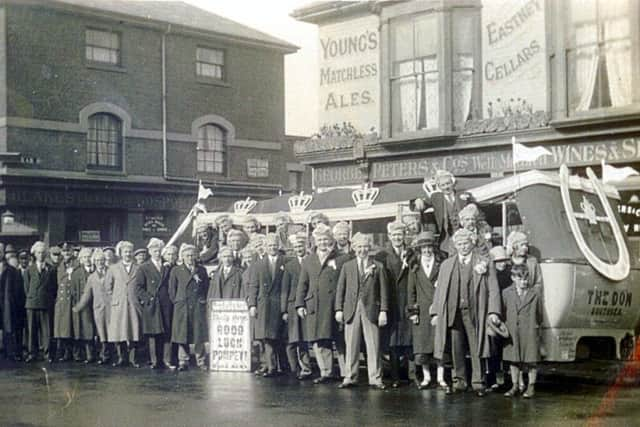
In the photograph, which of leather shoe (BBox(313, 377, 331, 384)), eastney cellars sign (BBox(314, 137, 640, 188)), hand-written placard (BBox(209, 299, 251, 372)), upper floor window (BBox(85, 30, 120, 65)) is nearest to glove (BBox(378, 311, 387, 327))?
leather shoe (BBox(313, 377, 331, 384))

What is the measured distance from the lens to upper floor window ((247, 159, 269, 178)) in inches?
1224

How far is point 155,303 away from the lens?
1478 cm

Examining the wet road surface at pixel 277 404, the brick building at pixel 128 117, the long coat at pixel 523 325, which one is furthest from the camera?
the brick building at pixel 128 117

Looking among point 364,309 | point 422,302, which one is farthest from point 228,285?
point 422,302

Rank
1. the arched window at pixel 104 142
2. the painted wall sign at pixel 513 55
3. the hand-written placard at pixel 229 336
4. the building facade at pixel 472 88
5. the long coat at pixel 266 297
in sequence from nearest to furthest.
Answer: the long coat at pixel 266 297 < the hand-written placard at pixel 229 336 < the building facade at pixel 472 88 < the painted wall sign at pixel 513 55 < the arched window at pixel 104 142

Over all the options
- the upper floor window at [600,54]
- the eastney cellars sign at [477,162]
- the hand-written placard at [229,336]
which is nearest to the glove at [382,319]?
the hand-written placard at [229,336]

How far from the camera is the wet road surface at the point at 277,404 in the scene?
30.4 feet

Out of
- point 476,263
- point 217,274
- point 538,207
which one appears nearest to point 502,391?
point 476,263

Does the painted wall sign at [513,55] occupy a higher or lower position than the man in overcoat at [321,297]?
higher

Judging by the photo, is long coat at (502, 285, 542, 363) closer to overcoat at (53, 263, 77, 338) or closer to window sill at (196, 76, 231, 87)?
overcoat at (53, 263, 77, 338)

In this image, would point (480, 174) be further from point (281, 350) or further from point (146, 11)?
point (146, 11)

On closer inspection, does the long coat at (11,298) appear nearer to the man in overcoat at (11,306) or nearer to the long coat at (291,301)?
the man in overcoat at (11,306)

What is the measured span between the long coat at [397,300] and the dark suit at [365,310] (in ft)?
0.64

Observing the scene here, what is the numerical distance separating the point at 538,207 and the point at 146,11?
1839cm
